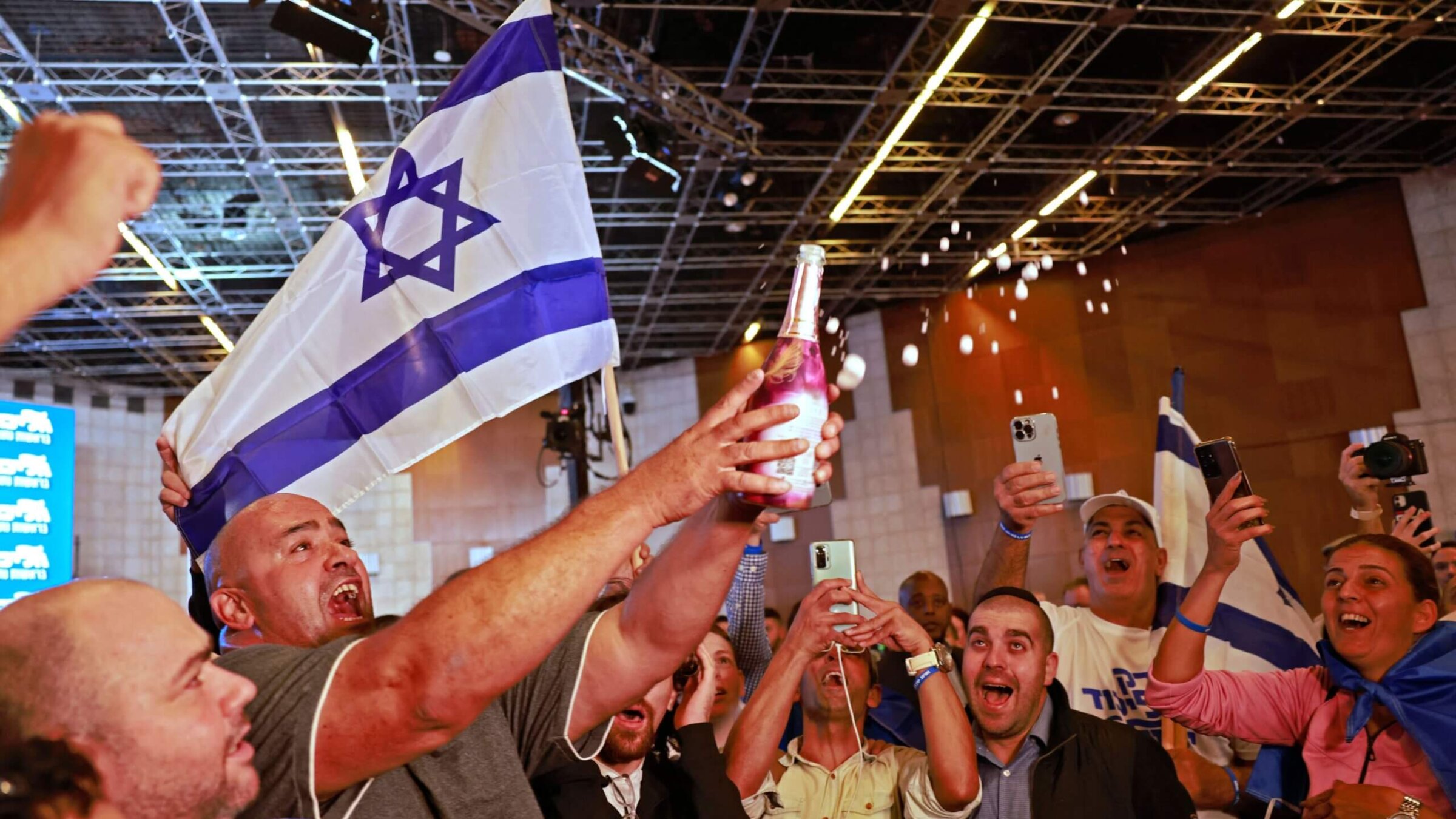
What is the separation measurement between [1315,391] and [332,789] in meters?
11.6

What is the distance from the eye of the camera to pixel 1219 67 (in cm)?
864

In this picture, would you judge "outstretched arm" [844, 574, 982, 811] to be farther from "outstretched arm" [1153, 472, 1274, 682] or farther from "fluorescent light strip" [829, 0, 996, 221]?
"fluorescent light strip" [829, 0, 996, 221]

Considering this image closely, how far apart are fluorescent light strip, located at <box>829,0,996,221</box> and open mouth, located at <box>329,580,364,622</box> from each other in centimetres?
685

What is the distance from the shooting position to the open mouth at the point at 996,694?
120 inches

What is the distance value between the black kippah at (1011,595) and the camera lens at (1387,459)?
1320 mm

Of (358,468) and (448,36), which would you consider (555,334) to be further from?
(448,36)

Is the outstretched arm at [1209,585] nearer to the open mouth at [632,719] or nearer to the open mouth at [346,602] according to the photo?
the open mouth at [632,719]

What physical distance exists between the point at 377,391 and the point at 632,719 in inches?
38.6

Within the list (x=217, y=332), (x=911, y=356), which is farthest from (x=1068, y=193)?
(x=217, y=332)

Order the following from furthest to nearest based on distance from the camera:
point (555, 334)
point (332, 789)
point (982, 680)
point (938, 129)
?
point (938, 129), point (982, 680), point (555, 334), point (332, 789)

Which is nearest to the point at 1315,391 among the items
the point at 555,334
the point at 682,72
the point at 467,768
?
the point at 682,72

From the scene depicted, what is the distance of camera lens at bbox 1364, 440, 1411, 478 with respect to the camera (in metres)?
3.64

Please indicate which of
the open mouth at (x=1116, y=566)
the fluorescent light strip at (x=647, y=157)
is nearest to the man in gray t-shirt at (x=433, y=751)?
the open mouth at (x=1116, y=566)

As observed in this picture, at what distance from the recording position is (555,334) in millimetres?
2521
